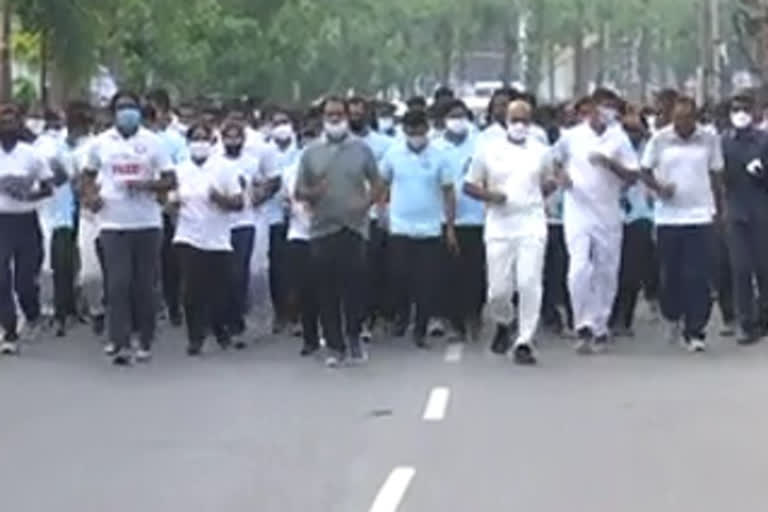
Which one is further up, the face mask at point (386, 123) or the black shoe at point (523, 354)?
the face mask at point (386, 123)

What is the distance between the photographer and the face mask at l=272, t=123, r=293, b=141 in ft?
76.2

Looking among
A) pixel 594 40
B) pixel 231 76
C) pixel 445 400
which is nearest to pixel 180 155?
pixel 445 400

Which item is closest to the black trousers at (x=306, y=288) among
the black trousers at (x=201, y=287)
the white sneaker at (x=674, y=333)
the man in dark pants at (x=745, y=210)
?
the black trousers at (x=201, y=287)

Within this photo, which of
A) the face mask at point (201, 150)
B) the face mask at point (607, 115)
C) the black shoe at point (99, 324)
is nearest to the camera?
the face mask at point (607, 115)

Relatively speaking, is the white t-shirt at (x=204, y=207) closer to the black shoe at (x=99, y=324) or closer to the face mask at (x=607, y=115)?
the black shoe at (x=99, y=324)

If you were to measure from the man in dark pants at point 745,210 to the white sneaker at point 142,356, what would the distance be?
4968 millimetres

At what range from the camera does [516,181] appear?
19531 millimetres

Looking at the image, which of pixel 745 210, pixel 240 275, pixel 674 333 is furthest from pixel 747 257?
pixel 240 275

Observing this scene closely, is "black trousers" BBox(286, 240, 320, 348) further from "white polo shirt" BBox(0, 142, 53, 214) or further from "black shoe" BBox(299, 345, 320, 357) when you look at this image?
"white polo shirt" BBox(0, 142, 53, 214)

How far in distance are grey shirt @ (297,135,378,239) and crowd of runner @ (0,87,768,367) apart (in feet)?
0.06

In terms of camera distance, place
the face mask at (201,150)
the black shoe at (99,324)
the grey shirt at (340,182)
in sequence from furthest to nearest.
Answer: the black shoe at (99,324) < the face mask at (201,150) < the grey shirt at (340,182)

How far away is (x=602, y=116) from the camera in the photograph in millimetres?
20500

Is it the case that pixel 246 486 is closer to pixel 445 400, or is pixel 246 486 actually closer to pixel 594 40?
pixel 445 400

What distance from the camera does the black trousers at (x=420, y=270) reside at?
2128 cm
